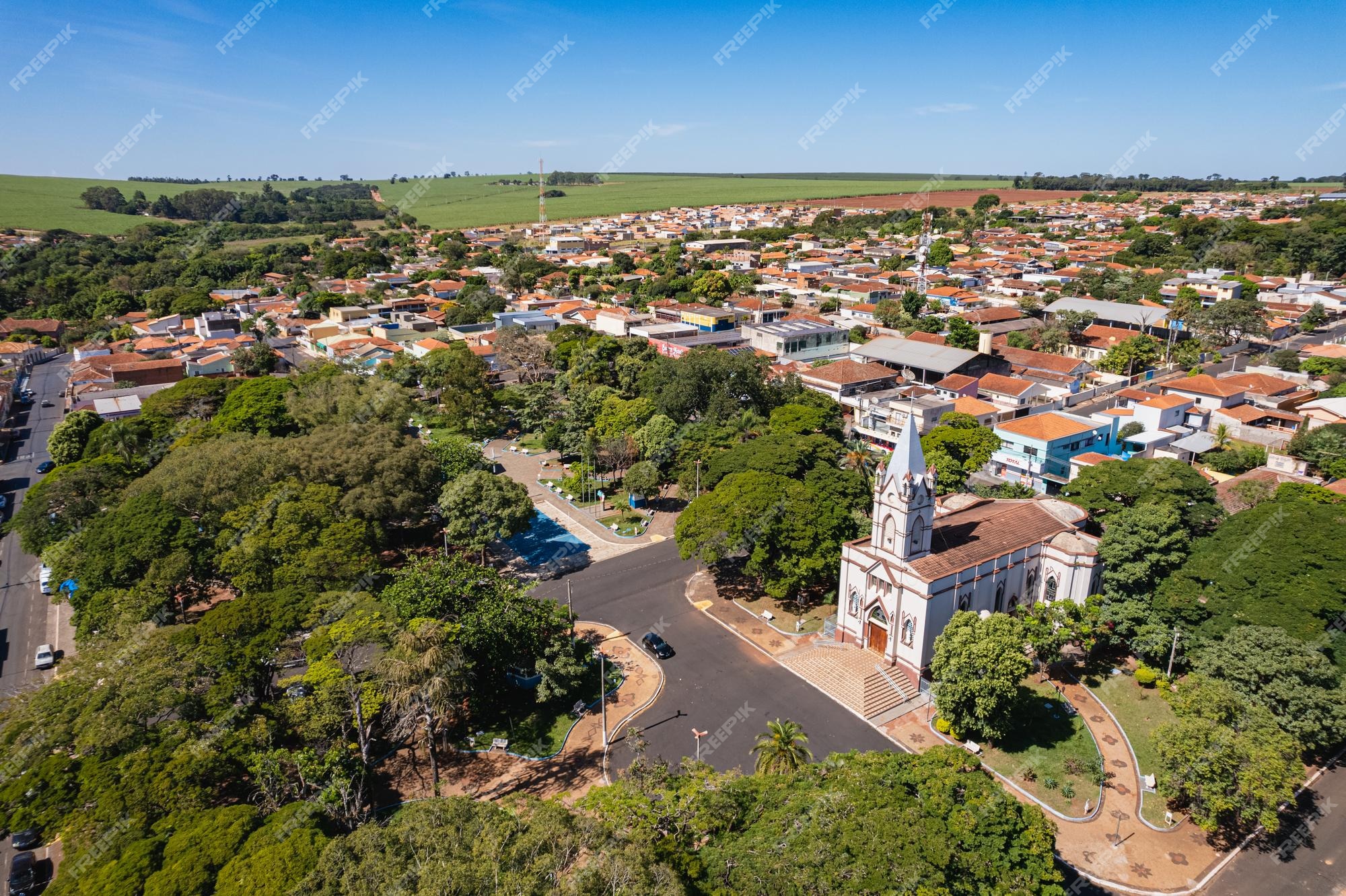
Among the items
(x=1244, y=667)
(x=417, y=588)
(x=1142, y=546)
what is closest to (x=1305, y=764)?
(x=1244, y=667)

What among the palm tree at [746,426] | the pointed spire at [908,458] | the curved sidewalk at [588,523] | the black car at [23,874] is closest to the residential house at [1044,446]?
the palm tree at [746,426]

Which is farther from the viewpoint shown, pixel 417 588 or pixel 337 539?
pixel 337 539

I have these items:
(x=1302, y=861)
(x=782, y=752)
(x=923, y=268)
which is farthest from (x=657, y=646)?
(x=923, y=268)

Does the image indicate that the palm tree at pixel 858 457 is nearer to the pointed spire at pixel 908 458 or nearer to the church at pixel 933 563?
the church at pixel 933 563

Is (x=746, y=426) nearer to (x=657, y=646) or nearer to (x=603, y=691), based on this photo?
(x=657, y=646)

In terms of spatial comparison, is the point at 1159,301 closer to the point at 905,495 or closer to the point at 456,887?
the point at 905,495

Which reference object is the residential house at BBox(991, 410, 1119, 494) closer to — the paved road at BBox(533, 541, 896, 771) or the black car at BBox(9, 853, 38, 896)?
the paved road at BBox(533, 541, 896, 771)
